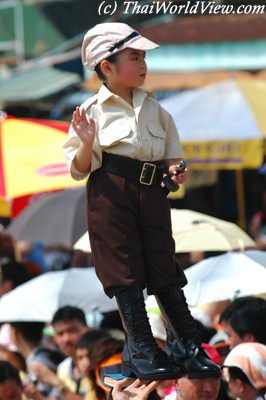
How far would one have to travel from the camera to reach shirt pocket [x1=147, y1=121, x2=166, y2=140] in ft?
15.6

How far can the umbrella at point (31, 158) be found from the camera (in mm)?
9844

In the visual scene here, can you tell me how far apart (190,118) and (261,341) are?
21.4ft

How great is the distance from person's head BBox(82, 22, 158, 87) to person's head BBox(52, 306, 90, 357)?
3686 mm

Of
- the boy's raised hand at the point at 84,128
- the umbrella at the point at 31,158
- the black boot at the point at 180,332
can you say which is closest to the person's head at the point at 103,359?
the black boot at the point at 180,332

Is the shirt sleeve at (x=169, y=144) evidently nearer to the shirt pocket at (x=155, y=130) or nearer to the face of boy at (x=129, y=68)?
the shirt pocket at (x=155, y=130)

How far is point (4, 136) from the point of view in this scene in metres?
10.5

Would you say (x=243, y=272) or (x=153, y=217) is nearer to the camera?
(x=153, y=217)

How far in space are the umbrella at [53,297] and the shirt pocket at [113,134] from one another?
11.9 ft

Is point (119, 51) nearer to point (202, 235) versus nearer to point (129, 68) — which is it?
point (129, 68)

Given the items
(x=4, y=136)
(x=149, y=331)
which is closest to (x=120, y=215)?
(x=149, y=331)

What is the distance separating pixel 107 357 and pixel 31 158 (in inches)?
158

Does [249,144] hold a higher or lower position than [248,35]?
lower

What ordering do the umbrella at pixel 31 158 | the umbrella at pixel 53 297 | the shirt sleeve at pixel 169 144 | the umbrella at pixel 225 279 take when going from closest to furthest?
the shirt sleeve at pixel 169 144, the umbrella at pixel 225 279, the umbrella at pixel 53 297, the umbrella at pixel 31 158

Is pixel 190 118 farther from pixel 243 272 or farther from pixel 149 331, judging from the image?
pixel 149 331
